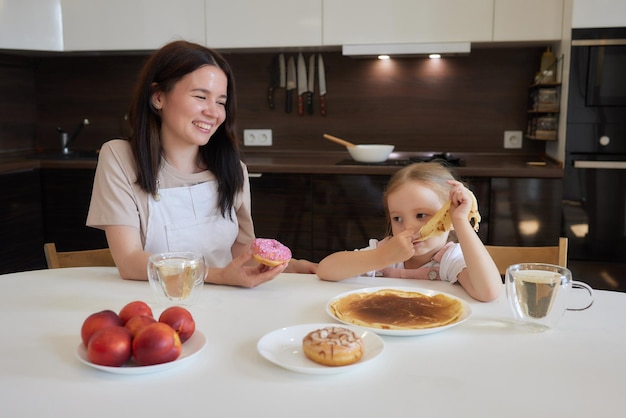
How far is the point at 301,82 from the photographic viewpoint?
11.1 ft

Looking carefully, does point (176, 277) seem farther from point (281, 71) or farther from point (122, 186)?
point (281, 71)

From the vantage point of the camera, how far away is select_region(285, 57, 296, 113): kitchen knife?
11.0ft

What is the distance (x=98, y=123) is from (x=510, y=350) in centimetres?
313

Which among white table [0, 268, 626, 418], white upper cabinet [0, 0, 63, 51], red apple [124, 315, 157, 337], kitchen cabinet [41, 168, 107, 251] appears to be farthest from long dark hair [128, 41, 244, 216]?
white upper cabinet [0, 0, 63, 51]

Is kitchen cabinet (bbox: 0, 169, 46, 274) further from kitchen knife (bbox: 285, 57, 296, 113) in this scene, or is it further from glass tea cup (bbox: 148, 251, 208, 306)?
glass tea cup (bbox: 148, 251, 208, 306)

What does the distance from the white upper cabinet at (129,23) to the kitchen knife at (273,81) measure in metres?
0.43

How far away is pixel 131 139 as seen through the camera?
167 cm

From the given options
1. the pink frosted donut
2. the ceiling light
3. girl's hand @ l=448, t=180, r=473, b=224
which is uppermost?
the ceiling light

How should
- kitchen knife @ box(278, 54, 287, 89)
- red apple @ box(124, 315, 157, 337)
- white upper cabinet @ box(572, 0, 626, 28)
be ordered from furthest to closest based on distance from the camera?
kitchen knife @ box(278, 54, 287, 89), white upper cabinet @ box(572, 0, 626, 28), red apple @ box(124, 315, 157, 337)

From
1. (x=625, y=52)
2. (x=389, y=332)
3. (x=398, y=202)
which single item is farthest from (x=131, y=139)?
(x=625, y=52)

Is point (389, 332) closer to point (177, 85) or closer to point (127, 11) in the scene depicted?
point (177, 85)

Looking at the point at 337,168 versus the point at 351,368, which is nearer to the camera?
the point at 351,368

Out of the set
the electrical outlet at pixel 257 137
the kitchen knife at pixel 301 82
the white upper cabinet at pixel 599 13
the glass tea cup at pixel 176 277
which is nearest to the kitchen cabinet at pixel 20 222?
the electrical outlet at pixel 257 137

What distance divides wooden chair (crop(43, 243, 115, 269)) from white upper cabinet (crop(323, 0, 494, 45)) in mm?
1685
